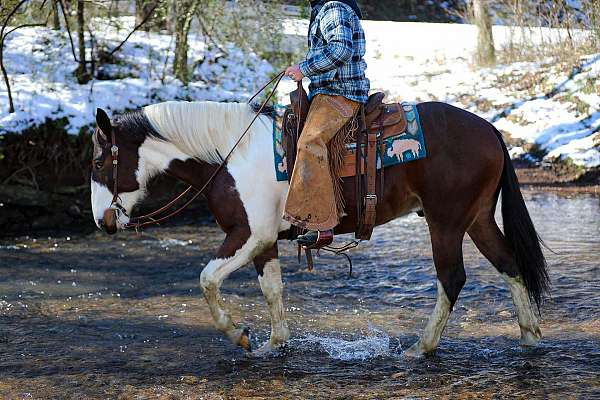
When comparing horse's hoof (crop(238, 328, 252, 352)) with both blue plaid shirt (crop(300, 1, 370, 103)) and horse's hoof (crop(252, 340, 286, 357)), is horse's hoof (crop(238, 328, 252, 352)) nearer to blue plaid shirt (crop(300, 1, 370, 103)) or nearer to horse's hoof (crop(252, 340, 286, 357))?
horse's hoof (crop(252, 340, 286, 357))

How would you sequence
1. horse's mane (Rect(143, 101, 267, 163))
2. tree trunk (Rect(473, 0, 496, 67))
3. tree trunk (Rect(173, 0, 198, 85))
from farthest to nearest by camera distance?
tree trunk (Rect(473, 0, 496, 67))
tree trunk (Rect(173, 0, 198, 85))
horse's mane (Rect(143, 101, 267, 163))

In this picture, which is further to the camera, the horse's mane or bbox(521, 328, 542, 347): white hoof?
bbox(521, 328, 542, 347): white hoof

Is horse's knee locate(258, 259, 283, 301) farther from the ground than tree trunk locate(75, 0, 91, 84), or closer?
closer

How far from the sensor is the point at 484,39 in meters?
16.7

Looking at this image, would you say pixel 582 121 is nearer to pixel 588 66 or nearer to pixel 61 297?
pixel 588 66

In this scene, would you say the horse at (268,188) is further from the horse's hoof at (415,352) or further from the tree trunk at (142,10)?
the tree trunk at (142,10)

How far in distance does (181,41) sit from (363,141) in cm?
905

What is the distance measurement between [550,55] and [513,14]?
1.73 m

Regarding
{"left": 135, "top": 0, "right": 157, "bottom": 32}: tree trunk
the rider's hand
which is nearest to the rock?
{"left": 135, "top": 0, "right": 157, "bottom": 32}: tree trunk

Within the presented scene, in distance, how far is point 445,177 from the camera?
16.5 ft

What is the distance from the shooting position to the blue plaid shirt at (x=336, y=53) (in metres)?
4.62

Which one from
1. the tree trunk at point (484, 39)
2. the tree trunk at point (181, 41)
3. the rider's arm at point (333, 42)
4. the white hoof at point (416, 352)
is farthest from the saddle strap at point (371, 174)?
the tree trunk at point (484, 39)

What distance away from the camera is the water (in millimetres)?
4668

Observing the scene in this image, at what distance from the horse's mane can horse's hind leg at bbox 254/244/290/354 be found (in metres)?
0.76
